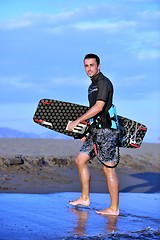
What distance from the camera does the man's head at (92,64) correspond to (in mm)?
7715

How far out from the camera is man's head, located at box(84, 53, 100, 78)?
7.71 m

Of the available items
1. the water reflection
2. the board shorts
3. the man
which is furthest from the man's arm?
the water reflection

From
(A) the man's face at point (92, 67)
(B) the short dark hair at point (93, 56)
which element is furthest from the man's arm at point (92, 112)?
(B) the short dark hair at point (93, 56)

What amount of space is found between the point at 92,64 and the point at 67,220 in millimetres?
2081

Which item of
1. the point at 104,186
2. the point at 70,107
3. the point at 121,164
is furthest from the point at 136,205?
the point at 121,164

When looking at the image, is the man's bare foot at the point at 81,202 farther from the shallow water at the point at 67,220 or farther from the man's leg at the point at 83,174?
the shallow water at the point at 67,220

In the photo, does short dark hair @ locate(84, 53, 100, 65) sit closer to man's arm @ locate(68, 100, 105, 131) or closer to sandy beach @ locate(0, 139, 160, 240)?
man's arm @ locate(68, 100, 105, 131)

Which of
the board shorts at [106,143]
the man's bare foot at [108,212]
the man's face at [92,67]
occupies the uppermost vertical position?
the man's face at [92,67]

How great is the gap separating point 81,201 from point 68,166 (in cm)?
535

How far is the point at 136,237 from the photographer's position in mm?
6105

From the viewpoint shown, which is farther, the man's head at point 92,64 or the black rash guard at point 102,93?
the man's head at point 92,64

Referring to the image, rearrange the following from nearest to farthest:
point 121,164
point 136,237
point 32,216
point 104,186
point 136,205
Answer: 1. point 136,237
2. point 32,216
3. point 136,205
4. point 104,186
5. point 121,164

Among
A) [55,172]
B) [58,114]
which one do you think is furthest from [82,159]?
[55,172]

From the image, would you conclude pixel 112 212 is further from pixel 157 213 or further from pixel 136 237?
pixel 136 237
